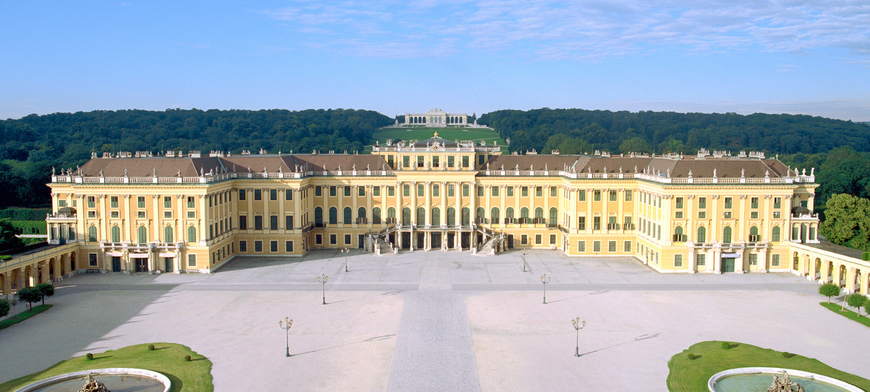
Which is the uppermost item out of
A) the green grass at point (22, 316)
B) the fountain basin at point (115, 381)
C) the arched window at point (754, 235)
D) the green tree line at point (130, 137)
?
the green tree line at point (130, 137)

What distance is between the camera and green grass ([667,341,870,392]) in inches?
1240

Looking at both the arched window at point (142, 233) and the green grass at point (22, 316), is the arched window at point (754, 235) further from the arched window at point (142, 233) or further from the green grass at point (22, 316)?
the green grass at point (22, 316)

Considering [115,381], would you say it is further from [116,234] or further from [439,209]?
[439,209]

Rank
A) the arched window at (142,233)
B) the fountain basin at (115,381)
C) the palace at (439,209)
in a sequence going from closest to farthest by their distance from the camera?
Answer: the fountain basin at (115,381), the palace at (439,209), the arched window at (142,233)

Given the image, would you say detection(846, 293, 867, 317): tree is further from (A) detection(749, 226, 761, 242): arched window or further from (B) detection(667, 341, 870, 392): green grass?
(A) detection(749, 226, 761, 242): arched window

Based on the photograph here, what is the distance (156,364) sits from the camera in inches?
1330

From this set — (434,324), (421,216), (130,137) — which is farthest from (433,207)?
(130,137)

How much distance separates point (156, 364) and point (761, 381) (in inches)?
1251

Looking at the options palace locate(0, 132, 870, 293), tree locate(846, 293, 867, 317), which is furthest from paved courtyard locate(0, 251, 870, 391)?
palace locate(0, 132, 870, 293)

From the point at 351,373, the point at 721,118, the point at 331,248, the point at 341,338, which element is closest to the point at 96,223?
the point at 331,248

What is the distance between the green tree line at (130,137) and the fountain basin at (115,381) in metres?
66.4

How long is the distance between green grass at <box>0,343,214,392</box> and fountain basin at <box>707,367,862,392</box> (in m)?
25.6

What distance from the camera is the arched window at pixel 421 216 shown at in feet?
234

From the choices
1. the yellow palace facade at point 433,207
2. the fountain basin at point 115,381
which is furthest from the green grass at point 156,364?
the yellow palace facade at point 433,207
